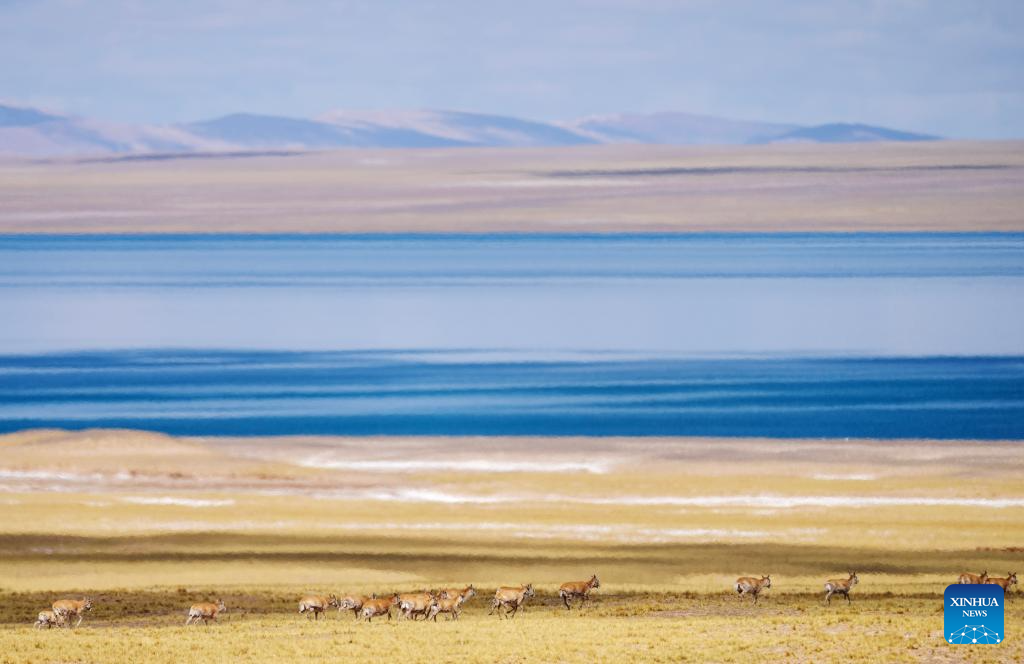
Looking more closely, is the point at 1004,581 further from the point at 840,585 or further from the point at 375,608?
the point at 375,608

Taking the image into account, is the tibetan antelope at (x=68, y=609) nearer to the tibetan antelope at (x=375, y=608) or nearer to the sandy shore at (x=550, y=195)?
the tibetan antelope at (x=375, y=608)

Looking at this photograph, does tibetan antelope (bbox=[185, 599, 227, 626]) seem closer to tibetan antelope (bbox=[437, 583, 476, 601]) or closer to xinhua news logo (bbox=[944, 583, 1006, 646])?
tibetan antelope (bbox=[437, 583, 476, 601])

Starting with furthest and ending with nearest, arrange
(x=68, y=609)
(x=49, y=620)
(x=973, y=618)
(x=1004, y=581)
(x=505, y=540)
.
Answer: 1. (x=505, y=540)
2. (x=1004, y=581)
3. (x=68, y=609)
4. (x=49, y=620)
5. (x=973, y=618)

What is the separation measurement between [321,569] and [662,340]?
28.1 meters

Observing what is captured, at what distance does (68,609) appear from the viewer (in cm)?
1545

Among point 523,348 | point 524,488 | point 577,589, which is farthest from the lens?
point 523,348

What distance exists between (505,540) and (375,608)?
534cm

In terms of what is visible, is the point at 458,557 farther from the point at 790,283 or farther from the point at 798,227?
the point at 798,227

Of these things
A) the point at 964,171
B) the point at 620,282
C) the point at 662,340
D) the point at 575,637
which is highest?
the point at 964,171

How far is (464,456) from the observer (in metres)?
27.5

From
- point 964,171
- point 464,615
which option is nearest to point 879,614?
point 464,615

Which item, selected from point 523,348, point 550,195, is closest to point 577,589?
point 523,348

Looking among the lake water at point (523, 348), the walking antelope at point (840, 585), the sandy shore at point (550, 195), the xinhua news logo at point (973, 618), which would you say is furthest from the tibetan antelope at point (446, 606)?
the sandy shore at point (550, 195)

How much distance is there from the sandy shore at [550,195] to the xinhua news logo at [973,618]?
4275 inches
